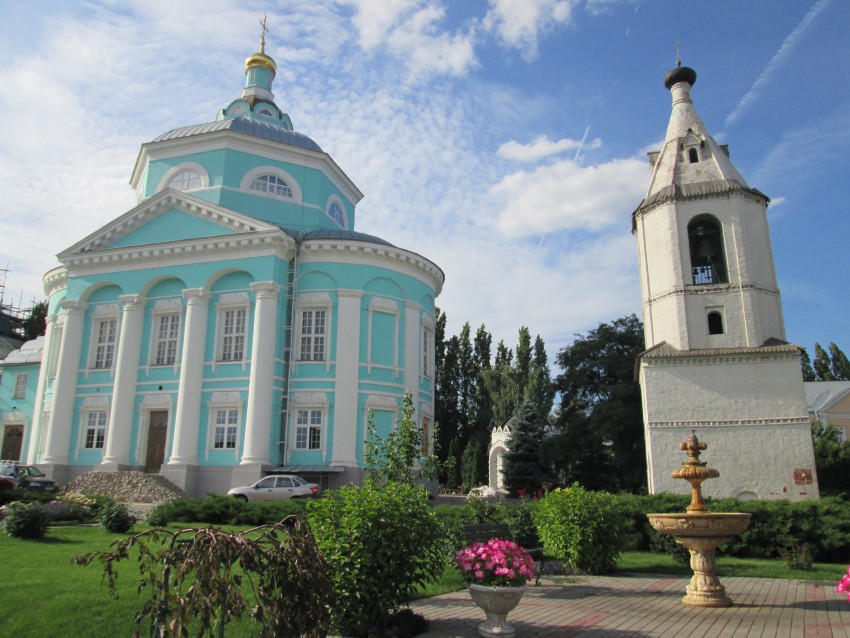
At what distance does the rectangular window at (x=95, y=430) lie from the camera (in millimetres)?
29469

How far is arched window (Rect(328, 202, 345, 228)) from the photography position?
35.0 m

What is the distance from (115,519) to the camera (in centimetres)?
1501

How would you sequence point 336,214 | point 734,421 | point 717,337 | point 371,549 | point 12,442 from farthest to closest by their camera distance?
point 12,442
point 336,214
point 717,337
point 734,421
point 371,549

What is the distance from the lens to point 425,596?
1041cm

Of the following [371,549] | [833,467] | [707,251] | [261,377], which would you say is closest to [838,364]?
[833,467]

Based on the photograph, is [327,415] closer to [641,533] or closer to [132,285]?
[132,285]

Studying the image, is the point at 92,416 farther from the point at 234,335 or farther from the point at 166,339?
the point at 234,335

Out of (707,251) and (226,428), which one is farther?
(226,428)

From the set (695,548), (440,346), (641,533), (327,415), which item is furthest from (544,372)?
(695,548)

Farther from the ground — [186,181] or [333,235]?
[186,181]

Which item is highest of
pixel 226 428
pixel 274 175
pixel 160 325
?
pixel 274 175

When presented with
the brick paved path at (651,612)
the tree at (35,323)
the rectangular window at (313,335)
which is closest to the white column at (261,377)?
the rectangular window at (313,335)

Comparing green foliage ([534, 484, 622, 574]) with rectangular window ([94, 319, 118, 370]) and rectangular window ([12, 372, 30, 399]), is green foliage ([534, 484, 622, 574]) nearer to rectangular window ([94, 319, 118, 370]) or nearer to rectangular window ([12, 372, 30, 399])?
rectangular window ([94, 319, 118, 370])

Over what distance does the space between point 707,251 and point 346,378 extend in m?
Answer: 15.0
